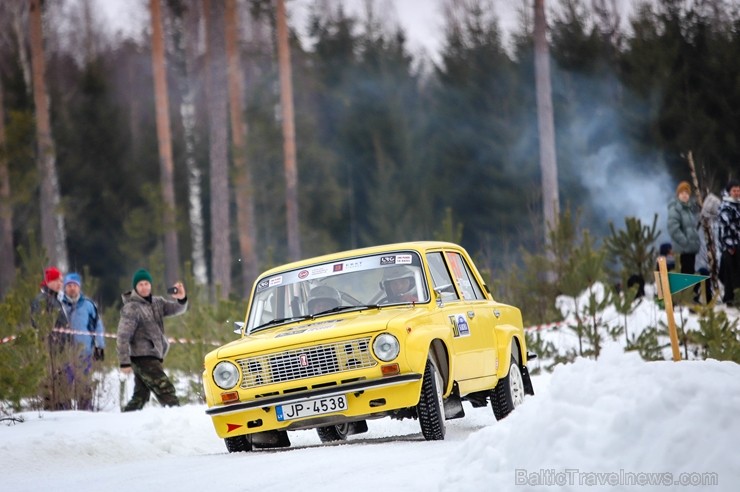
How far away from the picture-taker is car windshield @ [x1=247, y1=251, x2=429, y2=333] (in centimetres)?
1056

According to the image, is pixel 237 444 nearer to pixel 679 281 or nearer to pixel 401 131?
pixel 679 281

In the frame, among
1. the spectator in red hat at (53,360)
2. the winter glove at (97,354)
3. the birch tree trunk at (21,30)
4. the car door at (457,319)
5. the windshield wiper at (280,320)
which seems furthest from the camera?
the birch tree trunk at (21,30)

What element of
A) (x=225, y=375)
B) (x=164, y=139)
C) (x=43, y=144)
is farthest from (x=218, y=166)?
(x=225, y=375)

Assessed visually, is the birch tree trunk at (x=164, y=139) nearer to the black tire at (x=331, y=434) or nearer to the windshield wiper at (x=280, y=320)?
the black tire at (x=331, y=434)

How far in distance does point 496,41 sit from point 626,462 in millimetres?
40452

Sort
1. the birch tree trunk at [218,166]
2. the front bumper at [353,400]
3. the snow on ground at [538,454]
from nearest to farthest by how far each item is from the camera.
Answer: the snow on ground at [538,454], the front bumper at [353,400], the birch tree trunk at [218,166]

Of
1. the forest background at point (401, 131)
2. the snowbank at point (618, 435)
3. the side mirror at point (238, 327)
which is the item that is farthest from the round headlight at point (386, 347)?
the forest background at point (401, 131)

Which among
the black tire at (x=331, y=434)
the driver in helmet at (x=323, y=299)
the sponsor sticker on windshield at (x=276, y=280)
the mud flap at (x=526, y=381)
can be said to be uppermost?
the sponsor sticker on windshield at (x=276, y=280)

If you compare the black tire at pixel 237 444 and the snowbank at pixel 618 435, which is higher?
the snowbank at pixel 618 435

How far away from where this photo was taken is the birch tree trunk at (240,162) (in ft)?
126

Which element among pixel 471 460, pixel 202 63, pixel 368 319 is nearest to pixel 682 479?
pixel 471 460

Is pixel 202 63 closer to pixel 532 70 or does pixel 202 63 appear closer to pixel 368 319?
pixel 532 70

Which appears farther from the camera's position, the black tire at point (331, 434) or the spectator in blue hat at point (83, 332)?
the spectator in blue hat at point (83, 332)

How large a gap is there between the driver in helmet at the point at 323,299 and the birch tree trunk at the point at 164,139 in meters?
28.5
